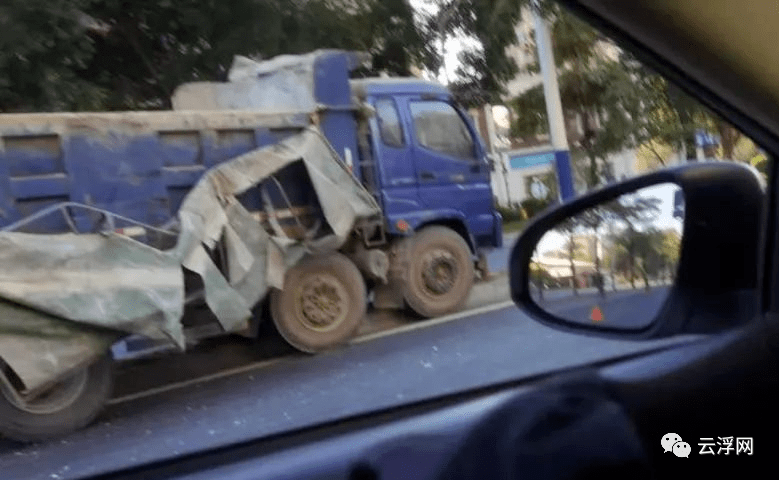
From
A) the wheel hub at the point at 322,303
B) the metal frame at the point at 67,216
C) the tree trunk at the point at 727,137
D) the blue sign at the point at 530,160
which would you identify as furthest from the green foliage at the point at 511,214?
the metal frame at the point at 67,216

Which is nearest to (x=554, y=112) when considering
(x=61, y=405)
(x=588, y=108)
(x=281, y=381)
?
(x=588, y=108)

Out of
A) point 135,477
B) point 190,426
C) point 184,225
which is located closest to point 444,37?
point 184,225

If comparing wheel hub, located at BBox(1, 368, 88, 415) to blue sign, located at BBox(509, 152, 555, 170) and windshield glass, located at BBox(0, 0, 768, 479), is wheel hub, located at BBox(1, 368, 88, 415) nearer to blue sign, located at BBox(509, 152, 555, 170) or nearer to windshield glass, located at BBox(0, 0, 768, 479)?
windshield glass, located at BBox(0, 0, 768, 479)

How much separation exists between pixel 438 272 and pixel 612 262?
1.13 meters

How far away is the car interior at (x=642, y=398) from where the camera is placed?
2064 mm

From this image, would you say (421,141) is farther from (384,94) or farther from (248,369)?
(248,369)

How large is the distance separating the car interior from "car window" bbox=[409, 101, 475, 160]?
2.60 ft

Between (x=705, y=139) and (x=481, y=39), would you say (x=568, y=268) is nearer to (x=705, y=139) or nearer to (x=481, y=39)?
(x=705, y=139)

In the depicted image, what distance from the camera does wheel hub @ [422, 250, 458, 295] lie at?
11.3ft

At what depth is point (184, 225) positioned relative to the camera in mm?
2914

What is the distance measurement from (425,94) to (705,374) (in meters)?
1.27

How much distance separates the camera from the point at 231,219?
120 inches

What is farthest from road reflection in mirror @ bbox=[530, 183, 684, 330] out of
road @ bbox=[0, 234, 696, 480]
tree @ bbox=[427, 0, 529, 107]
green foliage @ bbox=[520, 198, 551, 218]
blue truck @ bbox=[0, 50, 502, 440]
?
tree @ bbox=[427, 0, 529, 107]

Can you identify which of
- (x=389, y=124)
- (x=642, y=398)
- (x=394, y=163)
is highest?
(x=389, y=124)
